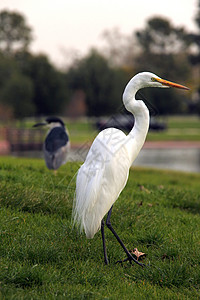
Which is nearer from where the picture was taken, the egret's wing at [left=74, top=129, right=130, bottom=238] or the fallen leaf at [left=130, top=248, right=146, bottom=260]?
the egret's wing at [left=74, top=129, right=130, bottom=238]

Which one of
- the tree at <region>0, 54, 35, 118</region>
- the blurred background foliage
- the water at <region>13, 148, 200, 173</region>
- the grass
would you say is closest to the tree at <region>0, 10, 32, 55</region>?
the blurred background foliage

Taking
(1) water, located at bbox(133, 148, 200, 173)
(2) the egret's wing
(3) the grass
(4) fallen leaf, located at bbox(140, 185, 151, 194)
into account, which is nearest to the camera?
(3) the grass

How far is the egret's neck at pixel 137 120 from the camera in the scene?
3855 mm

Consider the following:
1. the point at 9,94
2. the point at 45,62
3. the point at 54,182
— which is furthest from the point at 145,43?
the point at 54,182

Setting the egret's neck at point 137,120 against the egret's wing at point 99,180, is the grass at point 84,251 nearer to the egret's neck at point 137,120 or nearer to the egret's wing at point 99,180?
the egret's wing at point 99,180

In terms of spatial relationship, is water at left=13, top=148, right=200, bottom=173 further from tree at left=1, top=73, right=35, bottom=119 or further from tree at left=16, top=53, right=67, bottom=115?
tree at left=16, top=53, right=67, bottom=115

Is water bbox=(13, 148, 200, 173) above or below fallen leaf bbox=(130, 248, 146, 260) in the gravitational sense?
below

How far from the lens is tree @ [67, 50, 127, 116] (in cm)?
4291

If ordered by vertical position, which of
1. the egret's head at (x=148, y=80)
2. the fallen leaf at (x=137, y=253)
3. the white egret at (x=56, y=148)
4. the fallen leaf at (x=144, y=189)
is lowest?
the fallen leaf at (x=144, y=189)

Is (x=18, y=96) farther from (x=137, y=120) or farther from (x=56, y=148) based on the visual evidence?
(x=137, y=120)

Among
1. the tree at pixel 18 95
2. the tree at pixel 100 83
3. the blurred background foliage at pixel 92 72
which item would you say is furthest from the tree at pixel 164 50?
the tree at pixel 18 95

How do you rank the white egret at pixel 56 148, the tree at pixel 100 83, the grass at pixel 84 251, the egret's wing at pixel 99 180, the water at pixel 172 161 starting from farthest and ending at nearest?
the tree at pixel 100 83 → the water at pixel 172 161 → the white egret at pixel 56 148 → the egret's wing at pixel 99 180 → the grass at pixel 84 251

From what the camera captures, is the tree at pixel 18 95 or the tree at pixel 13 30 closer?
the tree at pixel 18 95

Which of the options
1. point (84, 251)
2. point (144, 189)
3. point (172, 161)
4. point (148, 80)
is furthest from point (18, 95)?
point (84, 251)
